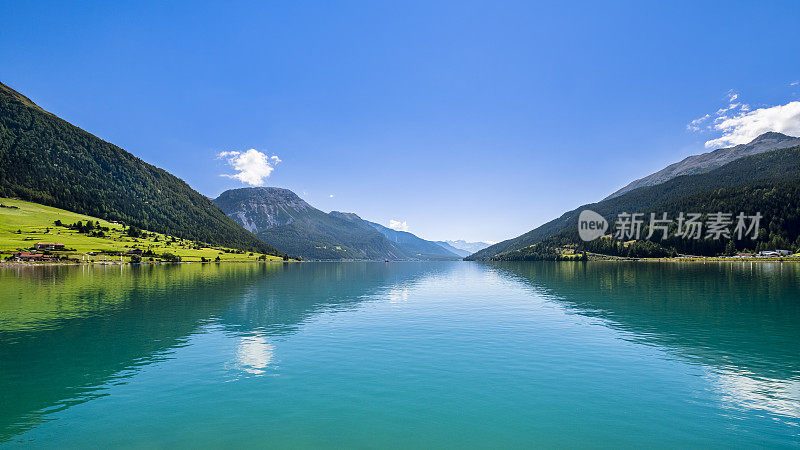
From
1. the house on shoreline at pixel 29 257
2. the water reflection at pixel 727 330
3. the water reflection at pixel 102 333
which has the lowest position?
the water reflection at pixel 727 330

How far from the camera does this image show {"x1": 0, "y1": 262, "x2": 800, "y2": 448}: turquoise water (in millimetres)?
16203

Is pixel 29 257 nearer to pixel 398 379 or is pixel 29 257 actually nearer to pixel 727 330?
pixel 398 379

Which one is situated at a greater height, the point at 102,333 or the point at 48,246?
the point at 48,246

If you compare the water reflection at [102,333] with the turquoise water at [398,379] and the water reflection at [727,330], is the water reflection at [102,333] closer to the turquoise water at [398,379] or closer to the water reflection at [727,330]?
the turquoise water at [398,379]

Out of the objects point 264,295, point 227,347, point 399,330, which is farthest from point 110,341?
point 264,295

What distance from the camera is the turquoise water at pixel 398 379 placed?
638 inches

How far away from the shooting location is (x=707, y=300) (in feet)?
201

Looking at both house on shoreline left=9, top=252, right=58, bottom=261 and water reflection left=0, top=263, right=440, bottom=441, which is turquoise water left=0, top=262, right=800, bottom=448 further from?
house on shoreline left=9, top=252, right=58, bottom=261

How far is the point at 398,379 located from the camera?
2372 cm

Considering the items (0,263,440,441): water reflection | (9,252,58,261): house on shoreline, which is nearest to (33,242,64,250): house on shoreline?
(9,252,58,261): house on shoreline

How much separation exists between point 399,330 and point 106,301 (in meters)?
52.1

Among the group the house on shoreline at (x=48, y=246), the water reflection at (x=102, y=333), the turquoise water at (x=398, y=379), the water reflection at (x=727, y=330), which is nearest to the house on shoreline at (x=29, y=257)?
the house on shoreline at (x=48, y=246)

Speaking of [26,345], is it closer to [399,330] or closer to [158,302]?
[158,302]

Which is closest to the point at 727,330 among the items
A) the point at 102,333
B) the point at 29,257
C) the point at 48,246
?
the point at 102,333
